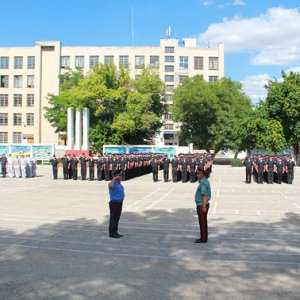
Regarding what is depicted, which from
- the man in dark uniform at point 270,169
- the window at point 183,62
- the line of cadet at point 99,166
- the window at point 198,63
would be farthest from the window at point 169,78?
the man in dark uniform at point 270,169

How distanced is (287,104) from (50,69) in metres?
57.3

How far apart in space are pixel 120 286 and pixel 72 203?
36.8 ft

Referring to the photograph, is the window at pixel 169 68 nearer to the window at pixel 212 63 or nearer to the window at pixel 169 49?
the window at pixel 169 49

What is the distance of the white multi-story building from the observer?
98062mm

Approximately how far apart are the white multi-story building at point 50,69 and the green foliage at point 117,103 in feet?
107

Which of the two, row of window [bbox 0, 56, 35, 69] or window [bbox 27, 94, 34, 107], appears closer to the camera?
window [bbox 27, 94, 34, 107]

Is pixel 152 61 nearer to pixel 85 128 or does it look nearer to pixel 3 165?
pixel 85 128

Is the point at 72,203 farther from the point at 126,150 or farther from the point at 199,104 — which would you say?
the point at 199,104

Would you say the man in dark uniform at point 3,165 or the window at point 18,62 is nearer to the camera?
the man in dark uniform at point 3,165

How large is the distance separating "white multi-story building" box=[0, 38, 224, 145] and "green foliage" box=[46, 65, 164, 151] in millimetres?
32713

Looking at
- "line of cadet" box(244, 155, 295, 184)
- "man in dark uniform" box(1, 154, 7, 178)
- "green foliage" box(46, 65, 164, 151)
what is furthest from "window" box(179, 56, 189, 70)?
"line of cadet" box(244, 155, 295, 184)

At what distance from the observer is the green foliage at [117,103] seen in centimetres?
Result: 5844

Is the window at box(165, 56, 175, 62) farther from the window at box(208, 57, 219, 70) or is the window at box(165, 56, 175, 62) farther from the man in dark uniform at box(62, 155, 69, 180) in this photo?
the man in dark uniform at box(62, 155, 69, 180)

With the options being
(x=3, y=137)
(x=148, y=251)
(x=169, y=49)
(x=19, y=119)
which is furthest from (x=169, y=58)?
(x=148, y=251)
